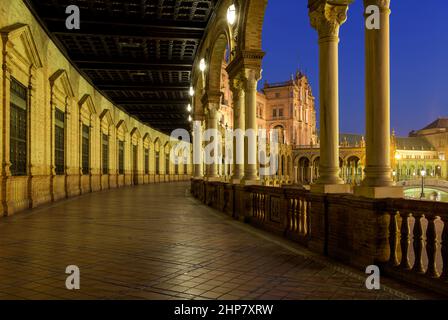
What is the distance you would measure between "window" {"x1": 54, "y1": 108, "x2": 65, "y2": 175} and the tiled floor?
847 cm

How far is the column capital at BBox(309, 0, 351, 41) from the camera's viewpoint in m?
7.20

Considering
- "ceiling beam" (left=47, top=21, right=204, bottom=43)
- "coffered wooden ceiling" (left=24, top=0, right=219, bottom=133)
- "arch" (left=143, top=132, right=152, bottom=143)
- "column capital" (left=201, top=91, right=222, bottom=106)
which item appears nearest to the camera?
"coffered wooden ceiling" (left=24, top=0, right=219, bottom=133)

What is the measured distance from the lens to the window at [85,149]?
77.8ft

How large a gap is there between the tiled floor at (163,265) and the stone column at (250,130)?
2.35 m

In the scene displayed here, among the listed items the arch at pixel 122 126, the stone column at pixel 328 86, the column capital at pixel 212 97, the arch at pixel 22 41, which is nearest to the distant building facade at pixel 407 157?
the arch at pixel 122 126

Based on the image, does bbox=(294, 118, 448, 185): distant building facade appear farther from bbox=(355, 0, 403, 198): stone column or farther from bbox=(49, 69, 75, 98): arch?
bbox=(355, 0, 403, 198): stone column

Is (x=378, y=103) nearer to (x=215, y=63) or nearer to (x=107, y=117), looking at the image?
(x=215, y=63)

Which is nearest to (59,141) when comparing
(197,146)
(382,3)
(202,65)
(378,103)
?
(197,146)

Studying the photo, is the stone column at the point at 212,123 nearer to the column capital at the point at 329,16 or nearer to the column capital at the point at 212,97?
the column capital at the point at 212,97

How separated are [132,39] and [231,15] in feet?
21.5

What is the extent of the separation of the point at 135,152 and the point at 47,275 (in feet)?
118

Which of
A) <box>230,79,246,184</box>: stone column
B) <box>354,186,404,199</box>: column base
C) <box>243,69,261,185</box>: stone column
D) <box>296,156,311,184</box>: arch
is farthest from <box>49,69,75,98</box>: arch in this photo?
<box>296,156,311,184</box>: arch

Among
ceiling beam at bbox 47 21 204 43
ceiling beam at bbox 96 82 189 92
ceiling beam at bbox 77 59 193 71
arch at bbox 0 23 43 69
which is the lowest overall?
arch at bbox 0 23 43 69

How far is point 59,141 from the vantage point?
1870 cm
